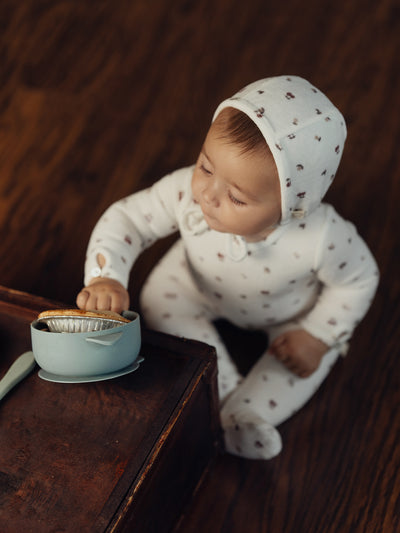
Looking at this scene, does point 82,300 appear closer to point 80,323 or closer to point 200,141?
point 80,323

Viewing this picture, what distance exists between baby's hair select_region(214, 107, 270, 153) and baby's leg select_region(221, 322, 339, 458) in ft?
1.47

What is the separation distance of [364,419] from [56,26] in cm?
128

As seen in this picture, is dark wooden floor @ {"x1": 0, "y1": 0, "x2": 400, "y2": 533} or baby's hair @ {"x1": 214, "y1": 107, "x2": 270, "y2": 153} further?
dark wooden floor @ {"x1": 0, "y1": 0, "x2": 400, "y2": 533}

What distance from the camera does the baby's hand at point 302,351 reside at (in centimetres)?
105

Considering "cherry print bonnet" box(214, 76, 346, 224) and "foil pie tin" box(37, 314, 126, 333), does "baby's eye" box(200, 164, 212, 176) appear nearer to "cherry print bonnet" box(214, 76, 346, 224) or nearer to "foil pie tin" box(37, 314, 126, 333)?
"cherry print bonnet" box(214, 76, 346, 224)

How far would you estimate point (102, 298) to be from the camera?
2.84ft

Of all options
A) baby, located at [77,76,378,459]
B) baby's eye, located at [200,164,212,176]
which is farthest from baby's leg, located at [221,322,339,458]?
baby's eye, located at [200,164,212,176]

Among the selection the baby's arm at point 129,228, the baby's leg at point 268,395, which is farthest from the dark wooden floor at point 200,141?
the baby's arm at point 129,228

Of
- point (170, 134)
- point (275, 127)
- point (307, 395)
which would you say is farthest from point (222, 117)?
point (170, 134)

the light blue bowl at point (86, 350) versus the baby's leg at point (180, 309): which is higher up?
the light blue bowl at point (86, 350)

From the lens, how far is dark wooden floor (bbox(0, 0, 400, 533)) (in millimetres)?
1019

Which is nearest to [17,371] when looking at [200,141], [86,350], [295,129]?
[86,350]

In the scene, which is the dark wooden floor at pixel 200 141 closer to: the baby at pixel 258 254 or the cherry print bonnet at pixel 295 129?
the baby at pixel 258 254

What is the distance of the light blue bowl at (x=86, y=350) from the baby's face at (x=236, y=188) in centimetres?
19
